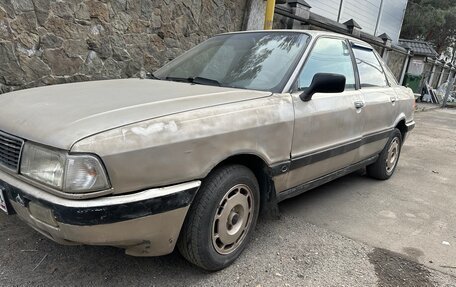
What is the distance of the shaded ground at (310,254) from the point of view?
2477 millimetres

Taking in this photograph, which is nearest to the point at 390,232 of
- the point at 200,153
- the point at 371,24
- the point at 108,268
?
the point at 200,153

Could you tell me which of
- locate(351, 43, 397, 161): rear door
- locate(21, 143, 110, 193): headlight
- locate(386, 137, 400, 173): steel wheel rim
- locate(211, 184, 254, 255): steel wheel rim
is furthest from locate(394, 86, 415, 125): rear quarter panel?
locate(21, 143, 110, 193): headlight

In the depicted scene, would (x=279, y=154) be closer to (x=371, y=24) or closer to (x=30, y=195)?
(x=30, y=195)

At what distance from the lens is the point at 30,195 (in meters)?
1.98

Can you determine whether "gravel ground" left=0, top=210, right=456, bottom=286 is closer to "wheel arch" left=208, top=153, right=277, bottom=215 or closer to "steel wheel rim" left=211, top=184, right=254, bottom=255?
"steel wheel rim" left=211, top=184, right=254, bottom=255

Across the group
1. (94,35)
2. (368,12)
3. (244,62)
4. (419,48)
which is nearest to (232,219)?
(244,62)

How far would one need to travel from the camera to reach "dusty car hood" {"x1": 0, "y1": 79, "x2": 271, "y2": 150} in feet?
6.50

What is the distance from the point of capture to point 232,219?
8.55ft

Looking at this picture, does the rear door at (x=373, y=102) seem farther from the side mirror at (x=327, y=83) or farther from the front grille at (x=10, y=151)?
the front grille at (x=10, y=151)

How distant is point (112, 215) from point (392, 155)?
4.09 meters

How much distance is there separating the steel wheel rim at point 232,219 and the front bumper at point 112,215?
1.12ft

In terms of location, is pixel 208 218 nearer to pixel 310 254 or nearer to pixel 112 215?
pixel 112 215

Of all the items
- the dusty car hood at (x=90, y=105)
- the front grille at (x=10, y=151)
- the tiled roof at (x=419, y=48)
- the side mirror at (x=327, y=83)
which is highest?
the side mirror at (x=327, y=83)

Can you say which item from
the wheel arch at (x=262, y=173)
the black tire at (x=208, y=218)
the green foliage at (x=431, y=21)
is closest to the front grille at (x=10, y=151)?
the black tire at (x=208, y=218)
